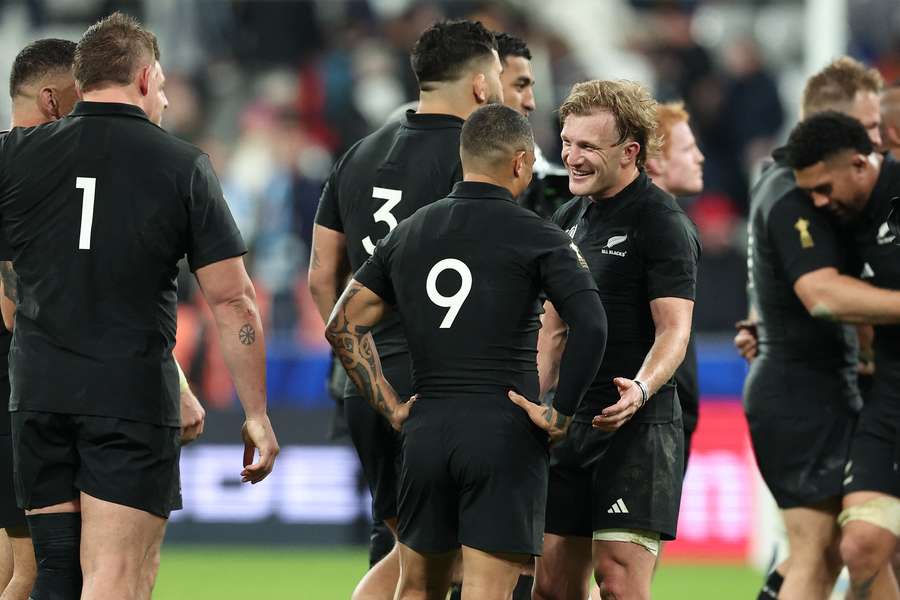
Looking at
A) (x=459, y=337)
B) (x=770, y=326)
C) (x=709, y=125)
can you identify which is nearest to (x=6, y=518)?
(x=459, y=337)

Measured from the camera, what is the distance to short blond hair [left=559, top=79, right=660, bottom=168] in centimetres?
609

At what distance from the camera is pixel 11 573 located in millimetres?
6637

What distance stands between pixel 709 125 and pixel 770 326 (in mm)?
8294

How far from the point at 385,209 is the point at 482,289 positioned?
51.2 inches

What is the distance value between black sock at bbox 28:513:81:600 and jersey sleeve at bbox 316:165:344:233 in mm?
1950

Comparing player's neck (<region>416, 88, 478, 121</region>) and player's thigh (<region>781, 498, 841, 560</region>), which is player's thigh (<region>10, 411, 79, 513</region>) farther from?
player's thigh (<region>781, 498, 841, 560</region>)

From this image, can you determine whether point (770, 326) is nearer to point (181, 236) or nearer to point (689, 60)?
point (181, 236)

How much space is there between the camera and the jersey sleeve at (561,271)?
17.6ft

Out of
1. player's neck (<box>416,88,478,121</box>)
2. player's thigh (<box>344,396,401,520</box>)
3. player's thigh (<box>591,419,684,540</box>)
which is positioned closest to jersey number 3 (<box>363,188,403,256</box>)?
player's neck (<box>416,88,478,121</box>)

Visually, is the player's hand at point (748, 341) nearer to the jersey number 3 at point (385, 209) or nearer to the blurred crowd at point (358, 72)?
the jersey number 3 at point (385, 209)

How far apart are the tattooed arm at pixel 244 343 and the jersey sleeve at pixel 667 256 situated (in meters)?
1.51

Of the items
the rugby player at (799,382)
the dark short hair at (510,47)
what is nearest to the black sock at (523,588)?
the rugby player at (799,382)

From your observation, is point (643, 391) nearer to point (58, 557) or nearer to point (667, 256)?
point (667, 256)

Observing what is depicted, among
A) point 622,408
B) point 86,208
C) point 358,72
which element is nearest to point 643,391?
point 622,408
